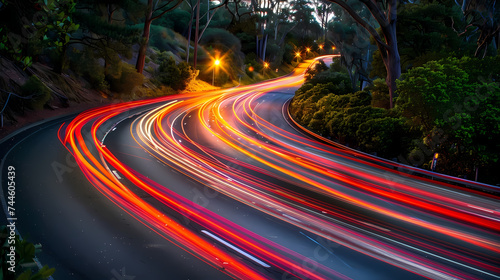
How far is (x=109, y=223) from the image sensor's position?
941 centimetres

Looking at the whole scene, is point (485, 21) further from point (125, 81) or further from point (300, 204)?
point (125, 81)

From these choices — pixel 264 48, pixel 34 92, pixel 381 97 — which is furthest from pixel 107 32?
pixel 264 48

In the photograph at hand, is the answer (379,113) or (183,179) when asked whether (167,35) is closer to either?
(379,113)

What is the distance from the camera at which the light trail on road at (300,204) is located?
8.15 meters

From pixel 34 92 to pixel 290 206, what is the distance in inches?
680

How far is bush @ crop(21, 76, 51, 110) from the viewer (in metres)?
21.4

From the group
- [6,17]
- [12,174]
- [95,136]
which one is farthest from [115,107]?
[6,17]

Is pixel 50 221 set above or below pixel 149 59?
below

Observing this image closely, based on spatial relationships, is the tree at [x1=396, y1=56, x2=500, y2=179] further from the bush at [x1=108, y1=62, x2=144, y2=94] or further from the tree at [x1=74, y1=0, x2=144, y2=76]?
the bush at [x1=108, y1=62, x2=144, y2=94]

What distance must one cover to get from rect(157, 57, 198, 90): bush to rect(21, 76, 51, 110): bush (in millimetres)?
21519

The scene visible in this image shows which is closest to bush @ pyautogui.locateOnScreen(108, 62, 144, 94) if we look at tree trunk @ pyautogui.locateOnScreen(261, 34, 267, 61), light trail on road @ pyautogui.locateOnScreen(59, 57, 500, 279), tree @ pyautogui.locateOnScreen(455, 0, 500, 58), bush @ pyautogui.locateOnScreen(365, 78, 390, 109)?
light trail on road @ pyautogui.locateOnScreen(59, 57, 500, 279)

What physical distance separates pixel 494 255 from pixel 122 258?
8.06 metres

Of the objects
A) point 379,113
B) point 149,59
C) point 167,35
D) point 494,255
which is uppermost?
point 167,35

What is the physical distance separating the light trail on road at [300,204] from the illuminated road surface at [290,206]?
0.03m
